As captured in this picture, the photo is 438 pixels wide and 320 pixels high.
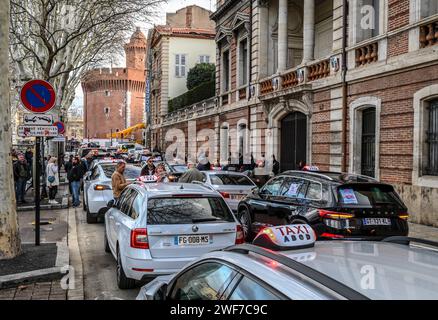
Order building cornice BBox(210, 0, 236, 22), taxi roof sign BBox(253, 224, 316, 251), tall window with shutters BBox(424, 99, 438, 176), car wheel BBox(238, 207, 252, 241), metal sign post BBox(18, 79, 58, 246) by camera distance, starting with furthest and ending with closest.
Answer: building cornice BBox(210, 0, 236, 22)
tall window with shutters BBox(424, 99, 438, 176)
car wheel BBox(238, 207, 252, 241)
metal sign post BBox(18, 79, 58, 246)
taxi roof sign BBox(253, 224, 316, 251)

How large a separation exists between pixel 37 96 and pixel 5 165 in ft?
6.78

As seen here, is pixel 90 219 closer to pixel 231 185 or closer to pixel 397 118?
pixel 231 185

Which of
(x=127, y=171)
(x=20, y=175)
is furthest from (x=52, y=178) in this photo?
(x=127, y=171)

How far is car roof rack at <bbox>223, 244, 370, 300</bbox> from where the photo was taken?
6.94 feet

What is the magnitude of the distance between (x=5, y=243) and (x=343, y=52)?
525 inches

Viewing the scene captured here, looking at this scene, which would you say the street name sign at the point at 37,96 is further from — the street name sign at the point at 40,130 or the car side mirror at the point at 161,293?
the car side mirror at the point at 161,293

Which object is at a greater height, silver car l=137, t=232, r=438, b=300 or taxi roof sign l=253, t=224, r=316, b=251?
taxi roof sign l=253, t=224, r=316, b=251

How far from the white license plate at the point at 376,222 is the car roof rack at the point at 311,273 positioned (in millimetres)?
5242

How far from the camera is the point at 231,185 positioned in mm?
12898

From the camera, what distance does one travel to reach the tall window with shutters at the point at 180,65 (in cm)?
4978

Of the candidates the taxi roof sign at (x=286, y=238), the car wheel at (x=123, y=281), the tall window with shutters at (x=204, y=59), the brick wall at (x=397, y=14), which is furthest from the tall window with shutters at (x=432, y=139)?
the tall window with shutters at (x=204, y=59)

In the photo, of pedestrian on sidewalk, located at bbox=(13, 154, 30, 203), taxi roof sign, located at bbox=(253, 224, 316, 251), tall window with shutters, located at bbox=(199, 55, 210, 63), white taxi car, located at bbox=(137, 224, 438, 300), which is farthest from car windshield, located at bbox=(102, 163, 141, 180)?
tall window with shutters, located at bbox=(199, 55, 210, 63)

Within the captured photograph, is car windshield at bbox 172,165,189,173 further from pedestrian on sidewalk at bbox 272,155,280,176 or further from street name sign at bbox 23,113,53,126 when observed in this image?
street name sign at bbox 23,113,53,126

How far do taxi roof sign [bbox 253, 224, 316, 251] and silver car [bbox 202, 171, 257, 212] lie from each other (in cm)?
924
